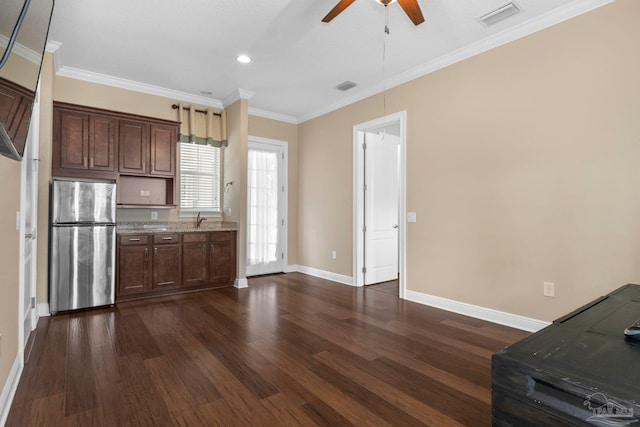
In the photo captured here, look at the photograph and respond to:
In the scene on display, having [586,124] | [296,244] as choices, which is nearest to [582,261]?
[586,124]

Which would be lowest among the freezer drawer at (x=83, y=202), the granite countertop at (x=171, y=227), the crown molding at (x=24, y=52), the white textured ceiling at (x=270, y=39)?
the granite countertop at (x=171, y=227)

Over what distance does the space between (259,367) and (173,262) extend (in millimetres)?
2736

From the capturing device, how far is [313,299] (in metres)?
4.38

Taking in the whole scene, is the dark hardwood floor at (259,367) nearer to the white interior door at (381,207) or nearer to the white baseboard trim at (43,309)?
the white baseboard trim at (43,309)

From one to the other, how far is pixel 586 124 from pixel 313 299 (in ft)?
11.3

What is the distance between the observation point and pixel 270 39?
139 inches

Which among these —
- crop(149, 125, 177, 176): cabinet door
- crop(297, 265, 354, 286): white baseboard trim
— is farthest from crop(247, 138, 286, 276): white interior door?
crop(149, 125, 177, 176): cabinet door

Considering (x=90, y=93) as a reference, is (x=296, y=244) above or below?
below

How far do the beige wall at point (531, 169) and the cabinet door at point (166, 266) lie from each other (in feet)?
10.6

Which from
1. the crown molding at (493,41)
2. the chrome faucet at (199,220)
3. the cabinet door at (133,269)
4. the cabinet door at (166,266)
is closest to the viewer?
the crown molding at (493,41)

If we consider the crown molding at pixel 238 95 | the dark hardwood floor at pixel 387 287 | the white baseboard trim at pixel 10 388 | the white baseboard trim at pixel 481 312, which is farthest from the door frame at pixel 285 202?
the white baseboard trim at pixel 10 388

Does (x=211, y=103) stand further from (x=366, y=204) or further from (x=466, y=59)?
(x=466, y=59)

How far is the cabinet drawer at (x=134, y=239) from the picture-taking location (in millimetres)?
4230

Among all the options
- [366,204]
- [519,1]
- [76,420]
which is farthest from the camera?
[366,204]
